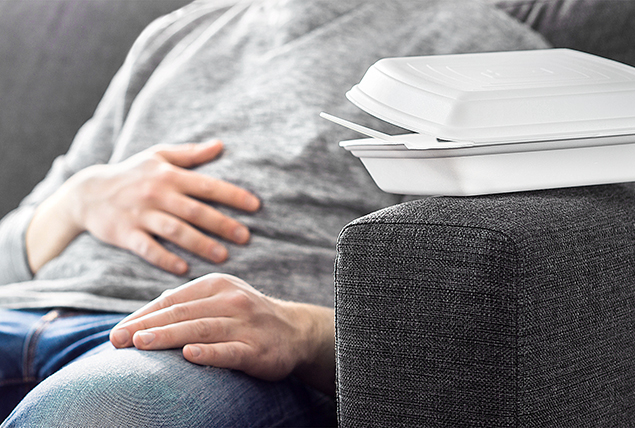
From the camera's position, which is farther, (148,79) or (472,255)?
(148,79)

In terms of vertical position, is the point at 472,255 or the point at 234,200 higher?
the point at 472,255

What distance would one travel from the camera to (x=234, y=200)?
2.86 ft

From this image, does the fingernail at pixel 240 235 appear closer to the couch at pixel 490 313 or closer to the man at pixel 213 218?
the man at pixel 213 218

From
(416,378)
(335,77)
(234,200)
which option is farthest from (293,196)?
(416,378)

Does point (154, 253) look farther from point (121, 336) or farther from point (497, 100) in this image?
point (497, 100)

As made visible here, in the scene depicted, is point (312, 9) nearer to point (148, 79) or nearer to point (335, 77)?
point (335, 77)

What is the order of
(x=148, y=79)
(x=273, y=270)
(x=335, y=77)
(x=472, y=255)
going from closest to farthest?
(x=472, y=255) → (x=273, y=270) → (x=335, y=77) → (x=148, y=79)

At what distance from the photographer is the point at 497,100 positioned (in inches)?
21.2

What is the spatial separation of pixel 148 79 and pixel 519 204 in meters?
0.83

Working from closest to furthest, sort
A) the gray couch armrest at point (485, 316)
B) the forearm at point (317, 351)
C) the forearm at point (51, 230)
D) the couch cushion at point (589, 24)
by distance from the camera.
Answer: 1. the gray couch armrest at point (485, 316)
2. the forearm at point (317, 351)
3. the forearm at point (51, 230)
4. the couch cushion at point (589, 24)

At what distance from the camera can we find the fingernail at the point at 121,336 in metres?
0.61

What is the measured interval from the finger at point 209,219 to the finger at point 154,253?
0.17ft

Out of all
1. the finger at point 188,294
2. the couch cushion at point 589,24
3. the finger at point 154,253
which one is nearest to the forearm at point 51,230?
the finger at point 154,253

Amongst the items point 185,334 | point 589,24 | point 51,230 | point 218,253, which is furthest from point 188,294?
point 589,24
